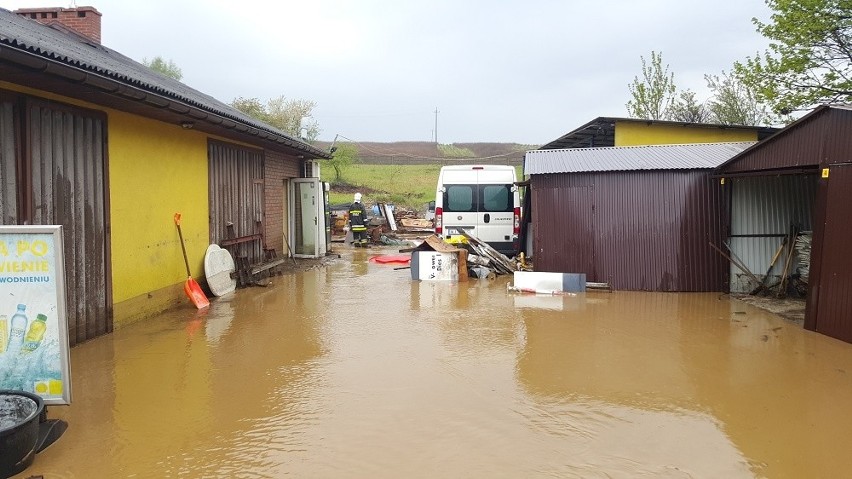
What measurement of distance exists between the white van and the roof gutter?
4.86 m

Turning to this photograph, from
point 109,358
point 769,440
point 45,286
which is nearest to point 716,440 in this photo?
point 769,440

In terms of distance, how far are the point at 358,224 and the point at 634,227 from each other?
1103cm

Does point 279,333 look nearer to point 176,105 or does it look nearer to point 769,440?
point 176,105

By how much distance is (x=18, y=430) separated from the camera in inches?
136

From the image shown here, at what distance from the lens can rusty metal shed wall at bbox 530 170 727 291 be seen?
32.8 feet

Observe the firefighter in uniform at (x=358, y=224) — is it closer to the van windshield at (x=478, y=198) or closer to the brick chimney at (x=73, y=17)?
the van windshield at (x=478, y=198)

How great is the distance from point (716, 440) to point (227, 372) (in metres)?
4.25

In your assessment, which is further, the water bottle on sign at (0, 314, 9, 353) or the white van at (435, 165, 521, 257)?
the white van at (435, 165, 521, 257)

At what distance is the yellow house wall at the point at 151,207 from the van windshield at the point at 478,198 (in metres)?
5.70

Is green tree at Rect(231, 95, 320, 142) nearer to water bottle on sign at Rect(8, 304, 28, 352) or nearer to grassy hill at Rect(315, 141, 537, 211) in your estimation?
grassy hill at Rect(315, 141, 537, 211)

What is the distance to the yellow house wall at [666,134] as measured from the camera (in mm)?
14414

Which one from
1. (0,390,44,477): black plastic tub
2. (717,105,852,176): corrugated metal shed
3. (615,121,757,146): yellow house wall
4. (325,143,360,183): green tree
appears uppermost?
(325,143,360,183): green tree

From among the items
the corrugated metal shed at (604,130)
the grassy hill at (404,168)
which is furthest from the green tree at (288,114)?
the corrugated metal shed at (604,130)

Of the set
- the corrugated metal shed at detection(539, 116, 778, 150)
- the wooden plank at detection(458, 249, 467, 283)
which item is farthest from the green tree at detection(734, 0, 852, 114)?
the wooden plank at detection(458, 249, 467, 283)
